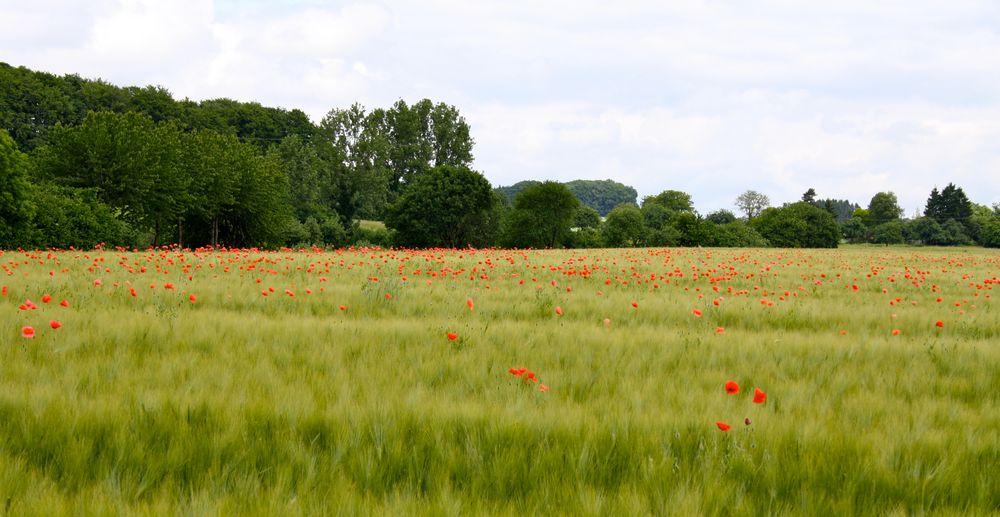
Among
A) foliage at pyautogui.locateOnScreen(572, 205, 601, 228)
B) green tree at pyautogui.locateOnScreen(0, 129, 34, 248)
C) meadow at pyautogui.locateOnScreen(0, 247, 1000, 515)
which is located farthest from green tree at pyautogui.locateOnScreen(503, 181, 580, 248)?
Answer: meadow at pyautogui.locateOnScreen(0, 247, 1000, 515)

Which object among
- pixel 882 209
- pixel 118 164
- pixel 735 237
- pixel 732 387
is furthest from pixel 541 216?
pixel 882 209

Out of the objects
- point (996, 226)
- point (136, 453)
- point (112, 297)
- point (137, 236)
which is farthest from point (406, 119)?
point (996, 226)

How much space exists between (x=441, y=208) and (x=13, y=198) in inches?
1317

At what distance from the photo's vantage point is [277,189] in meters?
55.8

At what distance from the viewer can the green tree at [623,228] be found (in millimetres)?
80875

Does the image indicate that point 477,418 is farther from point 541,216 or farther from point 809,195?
point 809,195

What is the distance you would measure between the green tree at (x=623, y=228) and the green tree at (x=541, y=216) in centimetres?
1495

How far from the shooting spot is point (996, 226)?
9500cm

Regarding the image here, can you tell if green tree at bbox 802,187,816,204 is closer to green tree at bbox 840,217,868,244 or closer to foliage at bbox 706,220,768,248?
green tree at bbox 840,217,868,244

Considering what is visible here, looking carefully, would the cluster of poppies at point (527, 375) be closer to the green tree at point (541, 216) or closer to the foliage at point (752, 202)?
the green tree at point (541, 216)

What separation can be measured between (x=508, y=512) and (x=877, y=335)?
5.94 metres

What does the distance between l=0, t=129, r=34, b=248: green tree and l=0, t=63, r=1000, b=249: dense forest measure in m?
0.07

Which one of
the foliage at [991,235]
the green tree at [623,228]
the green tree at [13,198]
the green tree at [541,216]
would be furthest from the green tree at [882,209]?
the green tree at [13,198]

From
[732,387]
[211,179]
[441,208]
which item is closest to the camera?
[732,387]
